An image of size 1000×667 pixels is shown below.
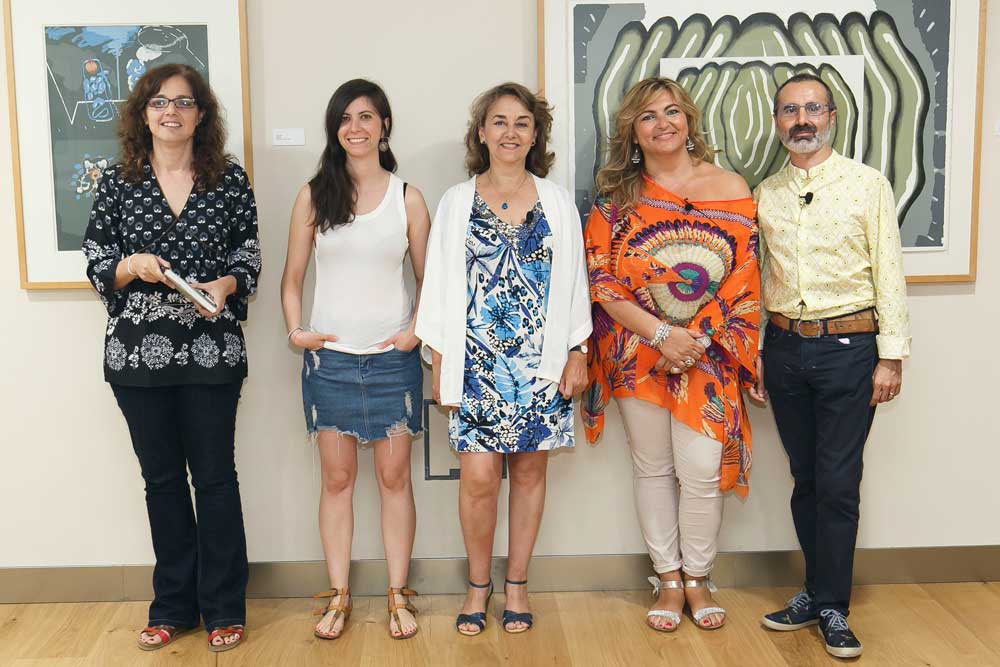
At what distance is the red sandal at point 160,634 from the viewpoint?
99.2 inches

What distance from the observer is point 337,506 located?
265cm

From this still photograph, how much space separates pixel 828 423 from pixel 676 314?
516mm

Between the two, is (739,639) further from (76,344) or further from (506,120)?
(76,344)

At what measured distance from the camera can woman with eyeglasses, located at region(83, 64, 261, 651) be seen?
2.39 metres

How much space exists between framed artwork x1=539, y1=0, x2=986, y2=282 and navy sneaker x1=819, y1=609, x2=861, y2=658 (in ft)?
4.30

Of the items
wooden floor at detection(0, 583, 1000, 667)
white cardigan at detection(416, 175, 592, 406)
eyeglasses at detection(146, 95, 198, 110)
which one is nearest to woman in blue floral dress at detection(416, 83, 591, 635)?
white cardigan at detection(416, 175, 592, 406)

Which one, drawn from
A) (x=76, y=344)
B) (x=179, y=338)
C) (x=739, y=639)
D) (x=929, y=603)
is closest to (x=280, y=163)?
(x=179, y=338)

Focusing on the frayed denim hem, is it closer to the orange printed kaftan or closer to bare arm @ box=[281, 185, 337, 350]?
bare arm @ box=[281, 185, 337, 350]

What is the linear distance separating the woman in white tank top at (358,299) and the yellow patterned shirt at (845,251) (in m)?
1.06

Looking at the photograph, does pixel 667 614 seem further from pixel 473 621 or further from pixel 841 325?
pixel 841 325

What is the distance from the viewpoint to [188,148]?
2488 mm

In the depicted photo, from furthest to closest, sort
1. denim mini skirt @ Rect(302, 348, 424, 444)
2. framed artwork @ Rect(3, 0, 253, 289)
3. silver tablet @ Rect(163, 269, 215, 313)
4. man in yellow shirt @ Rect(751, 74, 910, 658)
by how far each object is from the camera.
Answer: framed artwork @ Rect(3, 0, 253, 289), denim mini skirt @ Rect(302, 348, 424, 444), man in yellow shirt @ Rect(751, 74, 910, 658), silver tablet @ Rect(163, 269, 215, 313)

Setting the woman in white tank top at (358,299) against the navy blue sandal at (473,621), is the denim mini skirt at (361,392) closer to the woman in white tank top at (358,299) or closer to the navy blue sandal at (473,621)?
the woman in white tank top at (358,299)

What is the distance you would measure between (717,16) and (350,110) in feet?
3.88
